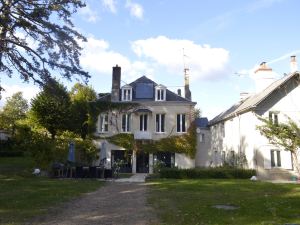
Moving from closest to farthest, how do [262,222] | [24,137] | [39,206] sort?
[262,222] → [39,206] → [24,137]

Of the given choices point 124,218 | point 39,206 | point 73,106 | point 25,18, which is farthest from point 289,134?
point 73,106

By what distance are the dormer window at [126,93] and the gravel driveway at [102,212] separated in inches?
A: 867

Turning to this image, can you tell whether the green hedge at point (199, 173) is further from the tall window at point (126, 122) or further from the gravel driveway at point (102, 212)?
the gravel driveway at point (102, 212)

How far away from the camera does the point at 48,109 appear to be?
41.5 m

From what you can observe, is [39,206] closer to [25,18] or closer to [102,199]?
[102,199]

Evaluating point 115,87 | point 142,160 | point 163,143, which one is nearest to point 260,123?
point 163,143

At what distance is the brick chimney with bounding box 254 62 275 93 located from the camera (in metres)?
34.0

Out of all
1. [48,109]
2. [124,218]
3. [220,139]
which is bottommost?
[124,218]

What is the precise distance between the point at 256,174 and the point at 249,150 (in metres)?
2.62

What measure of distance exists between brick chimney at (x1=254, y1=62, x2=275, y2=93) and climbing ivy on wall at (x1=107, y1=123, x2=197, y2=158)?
323 inches

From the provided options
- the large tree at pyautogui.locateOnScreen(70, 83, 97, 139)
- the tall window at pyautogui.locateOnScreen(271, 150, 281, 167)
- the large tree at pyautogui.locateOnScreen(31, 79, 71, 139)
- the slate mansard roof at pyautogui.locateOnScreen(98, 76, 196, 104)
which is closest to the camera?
the tall window at pyautogui.locateOnScreen(271, 150, 281, 167)

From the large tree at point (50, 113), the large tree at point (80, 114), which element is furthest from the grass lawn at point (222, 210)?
the large tree at point (50, 113)

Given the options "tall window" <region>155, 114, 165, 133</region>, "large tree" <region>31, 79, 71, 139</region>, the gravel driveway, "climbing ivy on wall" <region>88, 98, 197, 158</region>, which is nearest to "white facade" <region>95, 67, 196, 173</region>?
"tall window" <region>155, 114, 165, 133</region>

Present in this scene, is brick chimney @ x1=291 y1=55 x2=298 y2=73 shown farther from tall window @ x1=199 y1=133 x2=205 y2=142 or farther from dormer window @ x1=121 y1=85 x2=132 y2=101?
dormer window @ x1=121 y1=85 x2=132 y2=101
